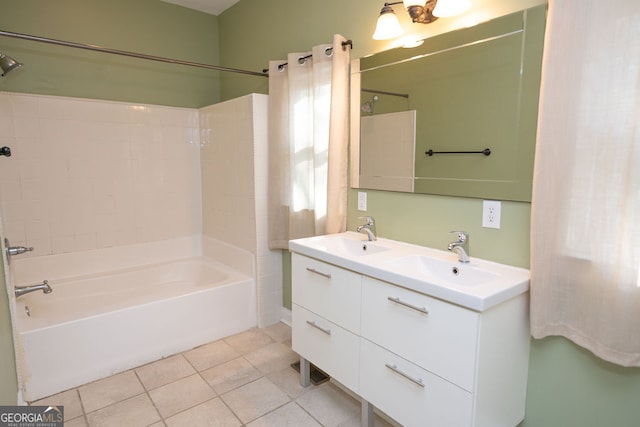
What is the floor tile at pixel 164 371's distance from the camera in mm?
2221

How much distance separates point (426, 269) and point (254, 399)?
1206mm

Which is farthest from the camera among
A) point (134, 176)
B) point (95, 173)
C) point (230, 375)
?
point (134, 176)

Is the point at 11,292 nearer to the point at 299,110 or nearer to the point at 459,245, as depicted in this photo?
the point at 299,110

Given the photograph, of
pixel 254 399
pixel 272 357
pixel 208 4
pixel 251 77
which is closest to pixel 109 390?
pixel 254 399

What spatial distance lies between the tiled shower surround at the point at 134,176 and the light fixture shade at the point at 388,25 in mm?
1137

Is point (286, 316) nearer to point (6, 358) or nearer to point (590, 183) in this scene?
point (6, 358)

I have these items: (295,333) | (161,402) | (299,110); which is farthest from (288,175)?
(161,402)

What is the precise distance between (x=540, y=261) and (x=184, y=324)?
223cm

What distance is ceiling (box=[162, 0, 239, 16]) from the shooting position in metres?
3.29

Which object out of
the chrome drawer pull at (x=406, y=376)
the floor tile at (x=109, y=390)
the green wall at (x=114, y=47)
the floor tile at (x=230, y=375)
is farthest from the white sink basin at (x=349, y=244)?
the green wall at (x=114, y=47)

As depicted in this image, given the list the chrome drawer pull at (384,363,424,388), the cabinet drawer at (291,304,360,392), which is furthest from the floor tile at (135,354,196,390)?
the chrome drawer pull at (384,363,424,388)

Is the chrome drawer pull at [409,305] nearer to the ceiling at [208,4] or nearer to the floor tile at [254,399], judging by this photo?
the floor tile at [254,399]

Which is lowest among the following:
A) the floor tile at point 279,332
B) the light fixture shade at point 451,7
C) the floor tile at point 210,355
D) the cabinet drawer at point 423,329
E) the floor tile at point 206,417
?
the floor tile at point 206,417

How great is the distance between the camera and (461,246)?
169 cm
